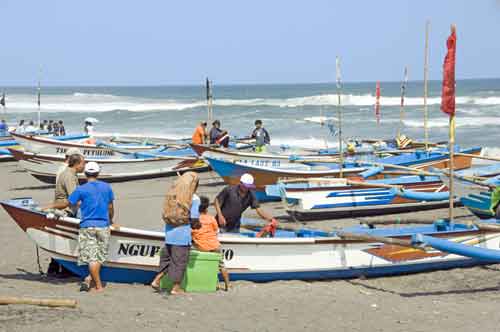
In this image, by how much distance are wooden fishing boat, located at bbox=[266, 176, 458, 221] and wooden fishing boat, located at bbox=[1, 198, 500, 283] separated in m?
3.14

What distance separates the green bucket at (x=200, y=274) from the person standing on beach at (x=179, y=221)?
A: 0.11 m

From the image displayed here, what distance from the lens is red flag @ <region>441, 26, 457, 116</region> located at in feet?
31.8

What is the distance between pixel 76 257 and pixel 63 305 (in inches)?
45.6

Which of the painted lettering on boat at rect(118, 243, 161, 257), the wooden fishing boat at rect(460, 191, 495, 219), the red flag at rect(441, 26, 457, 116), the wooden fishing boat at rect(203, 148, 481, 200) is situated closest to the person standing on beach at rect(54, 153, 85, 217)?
the painted lettering on boat at rect(118, 243, 161, 257)

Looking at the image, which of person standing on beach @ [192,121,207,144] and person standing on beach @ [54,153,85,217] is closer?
person standing on beach @ [54,153,85,217]

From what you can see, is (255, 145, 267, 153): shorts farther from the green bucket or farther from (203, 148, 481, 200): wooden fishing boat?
the green bucket

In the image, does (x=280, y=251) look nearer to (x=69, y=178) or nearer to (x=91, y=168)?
(x=91, y=168)

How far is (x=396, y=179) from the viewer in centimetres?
1402

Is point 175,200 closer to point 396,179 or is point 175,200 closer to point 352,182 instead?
point 352,182

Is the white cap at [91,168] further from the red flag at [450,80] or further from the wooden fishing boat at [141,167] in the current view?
the wooden fishing boat at [141,167]

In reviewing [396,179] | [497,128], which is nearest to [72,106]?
[497,128]

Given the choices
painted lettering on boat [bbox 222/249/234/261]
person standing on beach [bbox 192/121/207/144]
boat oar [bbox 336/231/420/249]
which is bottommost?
painted lettering on boat [bbox 222/249/234/261]

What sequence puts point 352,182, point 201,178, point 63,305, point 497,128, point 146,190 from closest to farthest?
point 63,305
point 352,182
point 146,190
point 201,178
point 497,128

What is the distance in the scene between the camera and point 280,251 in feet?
29.1
